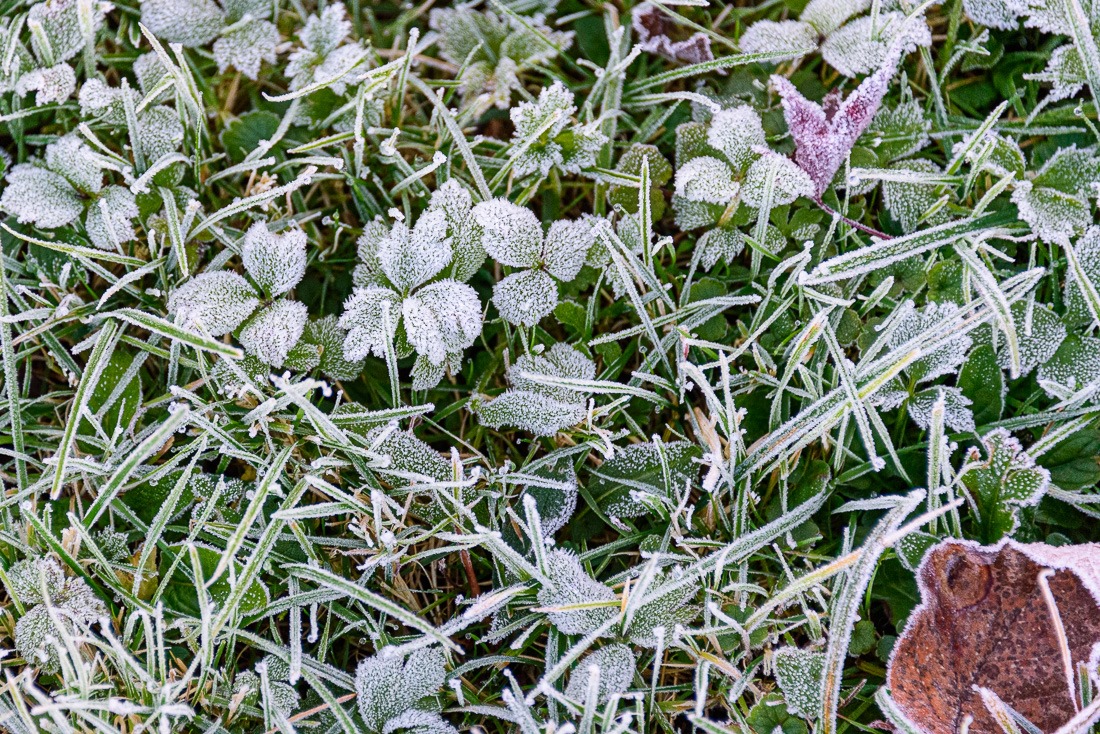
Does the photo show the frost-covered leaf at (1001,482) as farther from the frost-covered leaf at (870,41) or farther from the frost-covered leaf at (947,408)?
the frost-covered leaf at (870,41)

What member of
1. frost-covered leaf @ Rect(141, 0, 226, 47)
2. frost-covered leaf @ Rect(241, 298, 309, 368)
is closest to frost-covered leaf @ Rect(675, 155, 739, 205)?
frost-covered leaf @ Rect(241, 298, 309, 368)

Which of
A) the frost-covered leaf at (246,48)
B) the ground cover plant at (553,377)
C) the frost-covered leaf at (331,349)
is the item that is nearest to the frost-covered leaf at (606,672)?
the ground cover plant at (553,377)

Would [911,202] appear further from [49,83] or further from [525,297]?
[49,83]

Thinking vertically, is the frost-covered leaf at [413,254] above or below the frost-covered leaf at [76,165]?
below

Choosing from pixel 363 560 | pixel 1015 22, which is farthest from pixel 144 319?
pixel 1015 22

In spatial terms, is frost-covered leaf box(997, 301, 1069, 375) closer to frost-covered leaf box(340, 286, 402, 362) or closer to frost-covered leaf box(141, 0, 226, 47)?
frost-covered leaf box(340, 286, 402, 362)

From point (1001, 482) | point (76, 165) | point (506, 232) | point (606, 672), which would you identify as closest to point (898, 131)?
point (1001, 482)

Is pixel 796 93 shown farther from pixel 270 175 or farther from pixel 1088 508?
pixel 270 175
